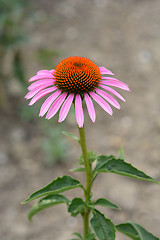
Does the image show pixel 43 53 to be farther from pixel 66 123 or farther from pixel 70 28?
pixel 70 28

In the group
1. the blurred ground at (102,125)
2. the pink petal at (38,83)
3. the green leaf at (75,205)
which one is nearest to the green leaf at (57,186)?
the green leaf at (75,205)

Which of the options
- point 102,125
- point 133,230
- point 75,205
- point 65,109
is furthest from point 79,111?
point 102,125

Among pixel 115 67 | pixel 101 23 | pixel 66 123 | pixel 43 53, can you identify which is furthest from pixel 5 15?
pixel 101 23

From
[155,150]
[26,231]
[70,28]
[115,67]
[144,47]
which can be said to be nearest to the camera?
[26,231]

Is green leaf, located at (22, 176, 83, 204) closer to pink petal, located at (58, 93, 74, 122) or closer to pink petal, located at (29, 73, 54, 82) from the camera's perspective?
pink petal, located at (58, 93, 74, 122)

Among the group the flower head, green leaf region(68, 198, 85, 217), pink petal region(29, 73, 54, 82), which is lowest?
green leaf region(68, 198, 85, 217)

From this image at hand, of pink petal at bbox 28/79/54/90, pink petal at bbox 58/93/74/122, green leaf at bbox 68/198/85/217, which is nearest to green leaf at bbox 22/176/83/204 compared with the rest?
green leaf at bbox 68/198/85/217
